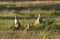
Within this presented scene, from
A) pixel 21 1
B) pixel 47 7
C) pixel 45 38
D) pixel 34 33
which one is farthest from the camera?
pixel 21 1

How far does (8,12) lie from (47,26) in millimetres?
4124

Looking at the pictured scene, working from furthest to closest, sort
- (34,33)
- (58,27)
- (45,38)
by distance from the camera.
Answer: (58,27), (34,33), (45,38)

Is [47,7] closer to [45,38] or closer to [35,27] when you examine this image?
[35,27]

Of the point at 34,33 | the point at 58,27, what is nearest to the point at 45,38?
the point at 34,33

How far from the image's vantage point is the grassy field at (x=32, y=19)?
10500mm

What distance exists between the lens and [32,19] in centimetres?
1319

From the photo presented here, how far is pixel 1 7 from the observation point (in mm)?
16375

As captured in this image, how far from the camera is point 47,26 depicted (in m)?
11.3

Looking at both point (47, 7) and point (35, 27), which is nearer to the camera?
point (35, 27)

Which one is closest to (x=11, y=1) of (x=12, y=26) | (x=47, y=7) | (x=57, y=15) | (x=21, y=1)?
(x=21, y=1)

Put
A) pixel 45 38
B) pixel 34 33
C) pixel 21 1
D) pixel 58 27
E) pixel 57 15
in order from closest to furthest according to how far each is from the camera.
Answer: pixel 45 38, pixel 34 33, pixel 58 27, pixel 57 15, pixel 21 1

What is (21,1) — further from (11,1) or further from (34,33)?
(34,33)

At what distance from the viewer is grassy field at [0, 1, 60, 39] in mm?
10500

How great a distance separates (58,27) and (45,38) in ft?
5.19
